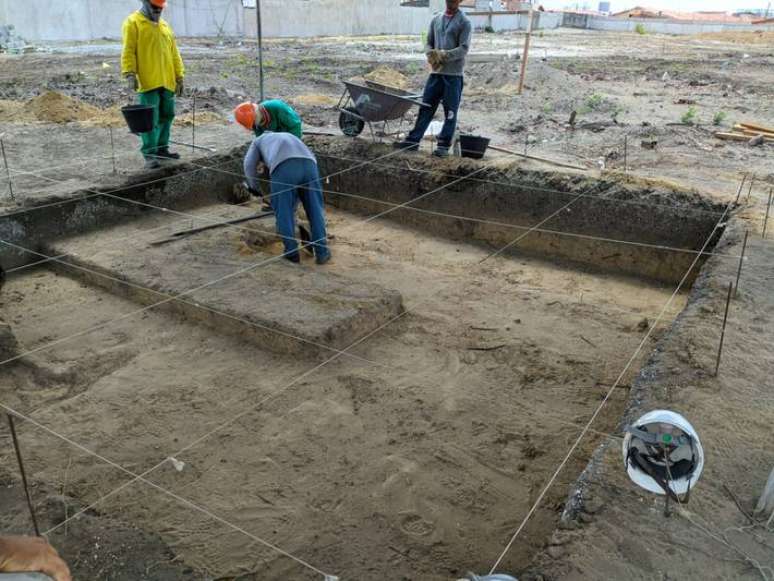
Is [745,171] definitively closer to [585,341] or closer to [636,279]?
[636,279]

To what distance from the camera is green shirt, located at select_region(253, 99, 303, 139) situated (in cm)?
601

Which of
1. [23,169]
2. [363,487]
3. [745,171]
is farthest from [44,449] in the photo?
[745,171]

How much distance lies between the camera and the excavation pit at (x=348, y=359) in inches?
122

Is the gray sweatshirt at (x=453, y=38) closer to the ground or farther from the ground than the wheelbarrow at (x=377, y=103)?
farther from the ground

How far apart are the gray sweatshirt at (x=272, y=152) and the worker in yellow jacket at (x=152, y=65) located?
1.66 meters

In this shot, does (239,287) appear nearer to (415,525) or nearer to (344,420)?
(344,420)

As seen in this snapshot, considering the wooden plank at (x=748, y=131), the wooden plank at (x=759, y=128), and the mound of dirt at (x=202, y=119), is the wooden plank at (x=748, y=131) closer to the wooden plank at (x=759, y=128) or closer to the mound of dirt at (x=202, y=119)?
the wooden plank at (x=759, y=128)

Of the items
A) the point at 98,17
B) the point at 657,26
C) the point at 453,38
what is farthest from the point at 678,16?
the point at 453,38

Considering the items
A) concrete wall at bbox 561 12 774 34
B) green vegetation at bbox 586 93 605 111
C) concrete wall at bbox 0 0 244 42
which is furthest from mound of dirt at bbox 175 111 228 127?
concrete wall at bbox 561 12 774 34

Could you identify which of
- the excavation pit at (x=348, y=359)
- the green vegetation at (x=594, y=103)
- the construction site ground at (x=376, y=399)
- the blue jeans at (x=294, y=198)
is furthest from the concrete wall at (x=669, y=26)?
the blue jeans at (x=294, y=198)

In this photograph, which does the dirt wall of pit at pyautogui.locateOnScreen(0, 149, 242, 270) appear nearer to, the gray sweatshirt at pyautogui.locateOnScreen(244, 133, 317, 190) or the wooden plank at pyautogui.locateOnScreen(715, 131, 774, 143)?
the gray sweatshirt at pyautogui.locateOnScreen(244, 133, 317, 190)

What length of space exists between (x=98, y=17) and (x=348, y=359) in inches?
1103

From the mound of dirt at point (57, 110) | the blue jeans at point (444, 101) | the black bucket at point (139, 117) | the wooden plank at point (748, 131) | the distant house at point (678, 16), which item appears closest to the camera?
the black bucket at point (139, 117)

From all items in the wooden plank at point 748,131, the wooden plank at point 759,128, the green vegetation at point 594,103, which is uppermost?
the green vegetation at point 594,103
